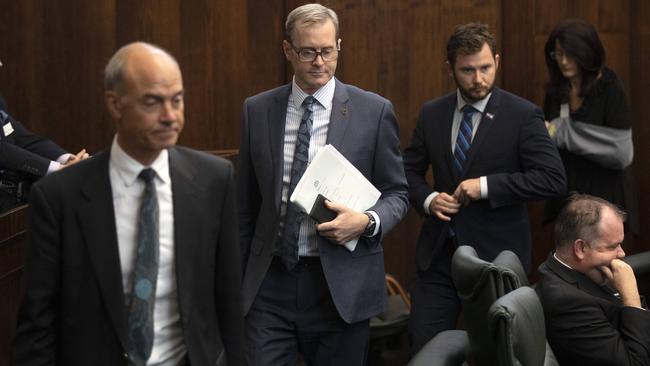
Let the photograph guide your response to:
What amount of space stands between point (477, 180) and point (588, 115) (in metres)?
0.91

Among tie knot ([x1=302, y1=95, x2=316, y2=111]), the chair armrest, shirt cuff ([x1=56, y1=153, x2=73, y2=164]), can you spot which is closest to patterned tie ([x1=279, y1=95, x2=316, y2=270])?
tie knot ([x1=302, y1=95, x2=316, y2=111])

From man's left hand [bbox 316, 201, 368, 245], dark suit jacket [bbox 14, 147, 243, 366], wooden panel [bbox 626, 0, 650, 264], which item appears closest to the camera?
dark suit jacket [bbox 14, 147, 243, 366]

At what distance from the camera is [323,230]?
3637mm

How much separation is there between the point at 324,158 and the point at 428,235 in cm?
118

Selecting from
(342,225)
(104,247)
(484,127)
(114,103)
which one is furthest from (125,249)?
(484,127)

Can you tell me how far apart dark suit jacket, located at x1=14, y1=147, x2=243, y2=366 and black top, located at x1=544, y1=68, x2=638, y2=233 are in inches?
112

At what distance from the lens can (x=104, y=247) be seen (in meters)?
2.65

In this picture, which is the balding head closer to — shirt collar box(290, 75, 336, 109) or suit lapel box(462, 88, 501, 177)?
shirt collar box(290, 75, 336, 109)

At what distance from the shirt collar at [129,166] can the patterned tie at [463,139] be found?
7.13 ft

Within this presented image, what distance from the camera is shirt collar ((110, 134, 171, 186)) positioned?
2709 mm

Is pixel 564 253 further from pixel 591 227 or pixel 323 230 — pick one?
pixel 323 230

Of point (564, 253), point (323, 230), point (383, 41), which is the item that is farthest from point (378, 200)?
point (383, 41)

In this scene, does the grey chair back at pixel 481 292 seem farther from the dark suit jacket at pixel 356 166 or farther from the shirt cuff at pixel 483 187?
the shirt cuff at pixel 483 187

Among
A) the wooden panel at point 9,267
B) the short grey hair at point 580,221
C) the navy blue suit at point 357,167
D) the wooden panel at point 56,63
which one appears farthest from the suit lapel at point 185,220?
the wooden panel at point 56,63
